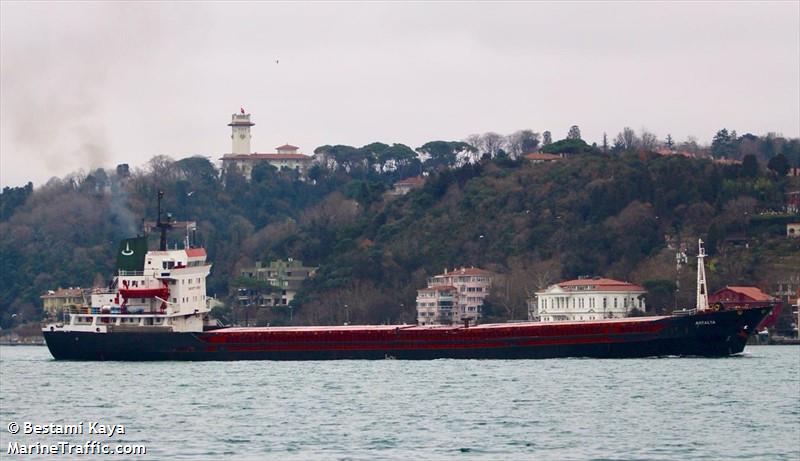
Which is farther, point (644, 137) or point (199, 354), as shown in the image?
point (644, 137)

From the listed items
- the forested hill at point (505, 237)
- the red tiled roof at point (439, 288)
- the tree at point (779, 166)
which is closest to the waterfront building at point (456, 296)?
the red tiled roof at point (439, 288)

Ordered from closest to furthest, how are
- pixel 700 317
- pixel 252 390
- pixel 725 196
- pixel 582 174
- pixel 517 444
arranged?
pixel 517 444
pixel 252 390
pixel 700 317
pixel 725 196
pixel 582 174

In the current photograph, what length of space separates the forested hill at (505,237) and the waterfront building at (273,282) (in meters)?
1.93

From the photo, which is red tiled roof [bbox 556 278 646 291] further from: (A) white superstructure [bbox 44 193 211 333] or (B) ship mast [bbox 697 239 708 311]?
Answer: (A) white superstructure [bbox 44 193 211 333]

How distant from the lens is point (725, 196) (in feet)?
454

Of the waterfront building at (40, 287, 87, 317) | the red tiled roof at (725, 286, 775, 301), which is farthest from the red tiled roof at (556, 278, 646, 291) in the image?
the waterfront building at (40, 287, 87, 317)

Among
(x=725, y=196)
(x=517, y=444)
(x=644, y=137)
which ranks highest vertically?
(x=644, y=137)

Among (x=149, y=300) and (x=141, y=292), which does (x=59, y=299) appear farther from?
(x=141, y=292)

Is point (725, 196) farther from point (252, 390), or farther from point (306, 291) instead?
point (252, 390)

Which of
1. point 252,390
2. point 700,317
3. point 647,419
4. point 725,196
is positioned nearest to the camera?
point 647,419

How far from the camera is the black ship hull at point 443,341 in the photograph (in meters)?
77.7

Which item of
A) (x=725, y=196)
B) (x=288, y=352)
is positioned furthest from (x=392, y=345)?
(x=725, y=196)

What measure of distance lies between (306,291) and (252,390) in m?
83.4
